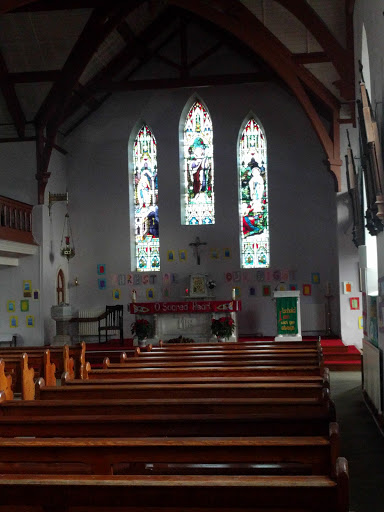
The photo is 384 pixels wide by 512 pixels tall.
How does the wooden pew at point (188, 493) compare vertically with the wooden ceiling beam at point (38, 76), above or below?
below

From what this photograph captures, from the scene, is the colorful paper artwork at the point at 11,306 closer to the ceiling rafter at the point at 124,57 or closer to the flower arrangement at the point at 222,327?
the ceiling rafter at the point at 124,57

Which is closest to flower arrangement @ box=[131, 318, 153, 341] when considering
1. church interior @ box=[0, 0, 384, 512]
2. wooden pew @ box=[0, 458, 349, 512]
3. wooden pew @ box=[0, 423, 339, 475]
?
church interior @ box=[0, 0, 384, 512]

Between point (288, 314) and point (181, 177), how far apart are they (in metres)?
5.33

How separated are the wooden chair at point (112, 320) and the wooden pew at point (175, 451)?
12.3 metres

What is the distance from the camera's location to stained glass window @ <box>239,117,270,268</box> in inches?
679

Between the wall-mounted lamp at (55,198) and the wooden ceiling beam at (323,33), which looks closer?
the wooden ceiling beam at (323,33)

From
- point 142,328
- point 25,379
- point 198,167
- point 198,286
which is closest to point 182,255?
point 198,286

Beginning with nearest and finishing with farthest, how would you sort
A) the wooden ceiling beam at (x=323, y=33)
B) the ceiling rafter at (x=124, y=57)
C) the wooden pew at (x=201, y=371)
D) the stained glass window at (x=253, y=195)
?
the wooden pew at (x=201, y=371), the wooden ceiling beam at (x=323, y=33), the ceiling rafter at (x=124, y=57), the stained glass window at (x=253, y=195)

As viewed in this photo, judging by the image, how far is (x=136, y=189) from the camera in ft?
58.4

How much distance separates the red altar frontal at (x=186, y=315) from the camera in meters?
14.5

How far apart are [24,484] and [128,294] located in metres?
14.7

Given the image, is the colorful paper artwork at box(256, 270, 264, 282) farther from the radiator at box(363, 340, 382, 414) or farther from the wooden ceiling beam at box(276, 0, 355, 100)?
the radiator at box(363, 340, 382, 414)

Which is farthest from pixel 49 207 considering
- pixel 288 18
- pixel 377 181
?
pixel 377 181

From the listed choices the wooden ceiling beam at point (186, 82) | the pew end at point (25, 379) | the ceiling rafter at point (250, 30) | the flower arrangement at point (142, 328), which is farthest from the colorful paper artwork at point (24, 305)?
the pew end at point (25, 379)
